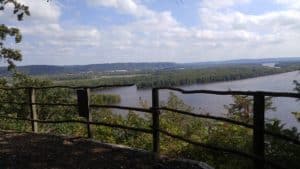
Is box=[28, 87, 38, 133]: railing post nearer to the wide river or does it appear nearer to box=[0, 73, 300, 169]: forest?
box=[0, 73, 300, 169]: forest

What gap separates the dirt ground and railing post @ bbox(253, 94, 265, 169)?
1.15 metres

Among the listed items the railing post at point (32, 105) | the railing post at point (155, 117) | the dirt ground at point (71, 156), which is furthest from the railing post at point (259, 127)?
the railing post at point (32, 105)

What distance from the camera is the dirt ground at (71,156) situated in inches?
258

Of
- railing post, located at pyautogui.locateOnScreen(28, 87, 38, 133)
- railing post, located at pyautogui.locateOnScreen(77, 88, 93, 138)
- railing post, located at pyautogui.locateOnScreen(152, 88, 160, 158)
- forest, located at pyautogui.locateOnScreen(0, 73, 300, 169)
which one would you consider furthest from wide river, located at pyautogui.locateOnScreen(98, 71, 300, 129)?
railing post, located at pyautogui.locateOnScreen(28, 87, 38, 133)

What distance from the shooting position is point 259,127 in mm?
5254

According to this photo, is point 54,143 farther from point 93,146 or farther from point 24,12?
point 24,12

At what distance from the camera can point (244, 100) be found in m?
15.8

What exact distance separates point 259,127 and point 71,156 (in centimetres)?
333

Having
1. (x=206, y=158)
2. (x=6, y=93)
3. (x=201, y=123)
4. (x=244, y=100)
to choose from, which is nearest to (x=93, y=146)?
(x=206, y=158)

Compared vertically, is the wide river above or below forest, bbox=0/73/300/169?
below

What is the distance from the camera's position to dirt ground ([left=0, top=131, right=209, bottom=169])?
6.55 meters

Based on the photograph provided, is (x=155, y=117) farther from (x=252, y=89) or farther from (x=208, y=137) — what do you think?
(x=252, y=89)

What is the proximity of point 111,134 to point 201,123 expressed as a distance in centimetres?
277

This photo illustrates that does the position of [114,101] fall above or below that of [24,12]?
below
